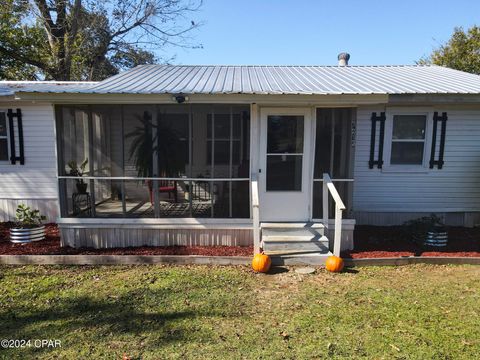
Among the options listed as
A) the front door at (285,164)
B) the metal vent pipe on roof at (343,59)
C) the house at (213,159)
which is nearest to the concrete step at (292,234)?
the house at (213,159)

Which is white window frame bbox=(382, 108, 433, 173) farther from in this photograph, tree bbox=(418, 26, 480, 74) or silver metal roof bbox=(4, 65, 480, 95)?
tree bbox=(418, 26, 480, 74)

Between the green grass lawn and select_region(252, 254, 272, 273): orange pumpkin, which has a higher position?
select_region(252, 254, 272, 273): orange pumpkin

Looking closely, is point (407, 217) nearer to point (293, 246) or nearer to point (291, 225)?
point (291, 225)

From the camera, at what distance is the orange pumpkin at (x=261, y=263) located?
5340 mm

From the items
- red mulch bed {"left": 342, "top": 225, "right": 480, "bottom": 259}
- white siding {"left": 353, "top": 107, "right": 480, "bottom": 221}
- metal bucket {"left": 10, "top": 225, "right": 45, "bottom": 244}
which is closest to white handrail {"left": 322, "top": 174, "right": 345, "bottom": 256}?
red mulch bed {"left": 342, "top": 225, "right": 480, "bottom": 259}

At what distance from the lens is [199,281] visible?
16.6 ft

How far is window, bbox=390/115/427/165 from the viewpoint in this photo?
7.90 m

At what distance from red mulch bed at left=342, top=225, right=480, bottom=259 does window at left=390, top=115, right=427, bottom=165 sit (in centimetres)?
158

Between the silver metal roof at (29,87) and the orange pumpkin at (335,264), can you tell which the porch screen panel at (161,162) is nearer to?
the silver metal roof at (29,87)

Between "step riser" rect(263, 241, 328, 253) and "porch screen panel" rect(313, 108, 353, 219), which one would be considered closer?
"step riser" rect(263, 241, 328, 253)

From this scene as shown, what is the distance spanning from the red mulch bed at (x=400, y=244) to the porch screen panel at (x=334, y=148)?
2.65 feet

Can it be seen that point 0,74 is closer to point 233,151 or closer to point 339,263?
point 233,151

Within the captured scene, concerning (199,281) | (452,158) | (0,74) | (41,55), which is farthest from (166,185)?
(0,74)

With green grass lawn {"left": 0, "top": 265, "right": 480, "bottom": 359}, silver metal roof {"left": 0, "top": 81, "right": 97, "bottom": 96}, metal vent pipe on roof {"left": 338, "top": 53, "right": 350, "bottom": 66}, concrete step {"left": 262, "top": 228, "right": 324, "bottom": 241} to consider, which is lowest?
green grass lawn {"left": 0, "top": 265, "right": 480, "bottom": 359}
